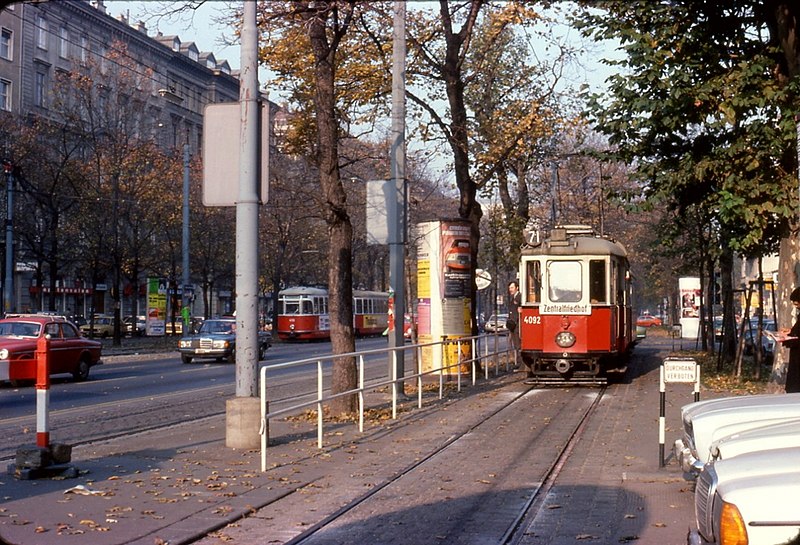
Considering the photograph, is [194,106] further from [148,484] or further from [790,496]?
[790,496]

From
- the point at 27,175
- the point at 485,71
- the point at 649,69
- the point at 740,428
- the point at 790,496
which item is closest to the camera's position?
the point at 790,496

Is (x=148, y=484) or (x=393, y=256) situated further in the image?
(x=393, y=256)

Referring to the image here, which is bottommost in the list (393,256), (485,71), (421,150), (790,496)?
(790,496)

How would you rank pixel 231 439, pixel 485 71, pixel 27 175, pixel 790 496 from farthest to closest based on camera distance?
pixel 27 175
pixel 485 71
pixel 231 439
pixel 790 496

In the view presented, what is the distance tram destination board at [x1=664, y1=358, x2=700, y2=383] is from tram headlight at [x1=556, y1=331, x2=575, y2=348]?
37.3 feet

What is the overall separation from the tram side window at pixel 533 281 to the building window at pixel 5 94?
142ft

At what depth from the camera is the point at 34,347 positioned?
24188 mm

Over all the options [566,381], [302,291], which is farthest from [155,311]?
[566,381]

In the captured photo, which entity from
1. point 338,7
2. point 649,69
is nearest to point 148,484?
point 338,7

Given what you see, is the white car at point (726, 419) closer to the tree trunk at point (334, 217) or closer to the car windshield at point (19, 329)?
the tree trunk at point (334, 217)

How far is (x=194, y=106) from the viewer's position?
75.2 meters

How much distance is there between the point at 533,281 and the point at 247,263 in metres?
12.1

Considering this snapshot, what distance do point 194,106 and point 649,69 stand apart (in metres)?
59.1

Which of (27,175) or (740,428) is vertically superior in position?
(27,175)
